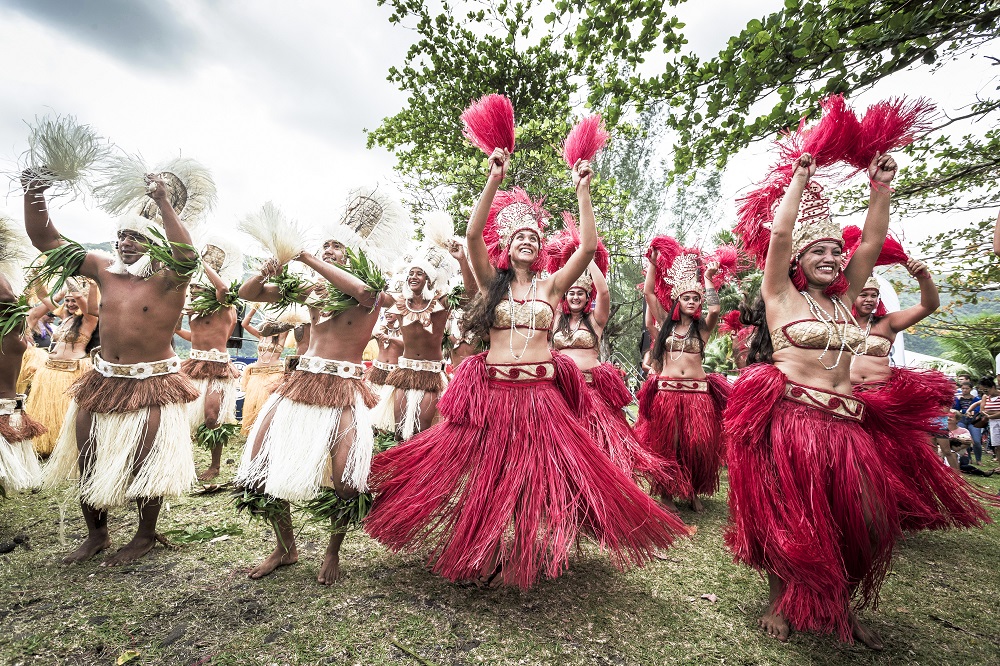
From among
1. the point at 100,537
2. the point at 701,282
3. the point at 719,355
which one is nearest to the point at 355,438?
the point at 100,537

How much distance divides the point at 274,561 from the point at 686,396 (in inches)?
138

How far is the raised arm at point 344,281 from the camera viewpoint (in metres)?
2.71

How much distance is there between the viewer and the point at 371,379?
242 inches

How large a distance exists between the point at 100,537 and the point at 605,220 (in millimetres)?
10323

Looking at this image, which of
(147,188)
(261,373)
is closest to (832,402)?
(147,188)

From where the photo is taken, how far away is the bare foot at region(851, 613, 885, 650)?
2.23 meters

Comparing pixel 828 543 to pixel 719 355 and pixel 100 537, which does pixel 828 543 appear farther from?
pixel 719 355

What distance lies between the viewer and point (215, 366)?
5.28 meters

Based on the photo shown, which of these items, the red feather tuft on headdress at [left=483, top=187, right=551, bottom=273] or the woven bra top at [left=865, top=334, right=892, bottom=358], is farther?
the woven bra top at [left=865, top=334, right=892, bottom=358]

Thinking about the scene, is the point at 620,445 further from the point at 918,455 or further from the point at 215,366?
the point at 215,366

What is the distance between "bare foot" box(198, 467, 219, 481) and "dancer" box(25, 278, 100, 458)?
1.62m

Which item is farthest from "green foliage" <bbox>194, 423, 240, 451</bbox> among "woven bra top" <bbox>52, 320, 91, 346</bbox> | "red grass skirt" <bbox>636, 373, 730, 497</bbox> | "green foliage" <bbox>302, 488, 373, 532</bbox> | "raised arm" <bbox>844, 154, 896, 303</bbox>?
"raised arm" <bbox>844, 154, 896, 303</bbox>

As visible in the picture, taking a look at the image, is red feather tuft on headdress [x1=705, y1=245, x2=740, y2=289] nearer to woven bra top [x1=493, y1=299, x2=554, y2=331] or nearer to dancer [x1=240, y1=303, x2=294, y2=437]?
woven bra top [x1=493, y1=299, x2=554, y2=331]

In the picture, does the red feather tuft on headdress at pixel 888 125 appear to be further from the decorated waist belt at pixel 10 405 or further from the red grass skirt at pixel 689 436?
the decorated waist belt at pixel 10 405
